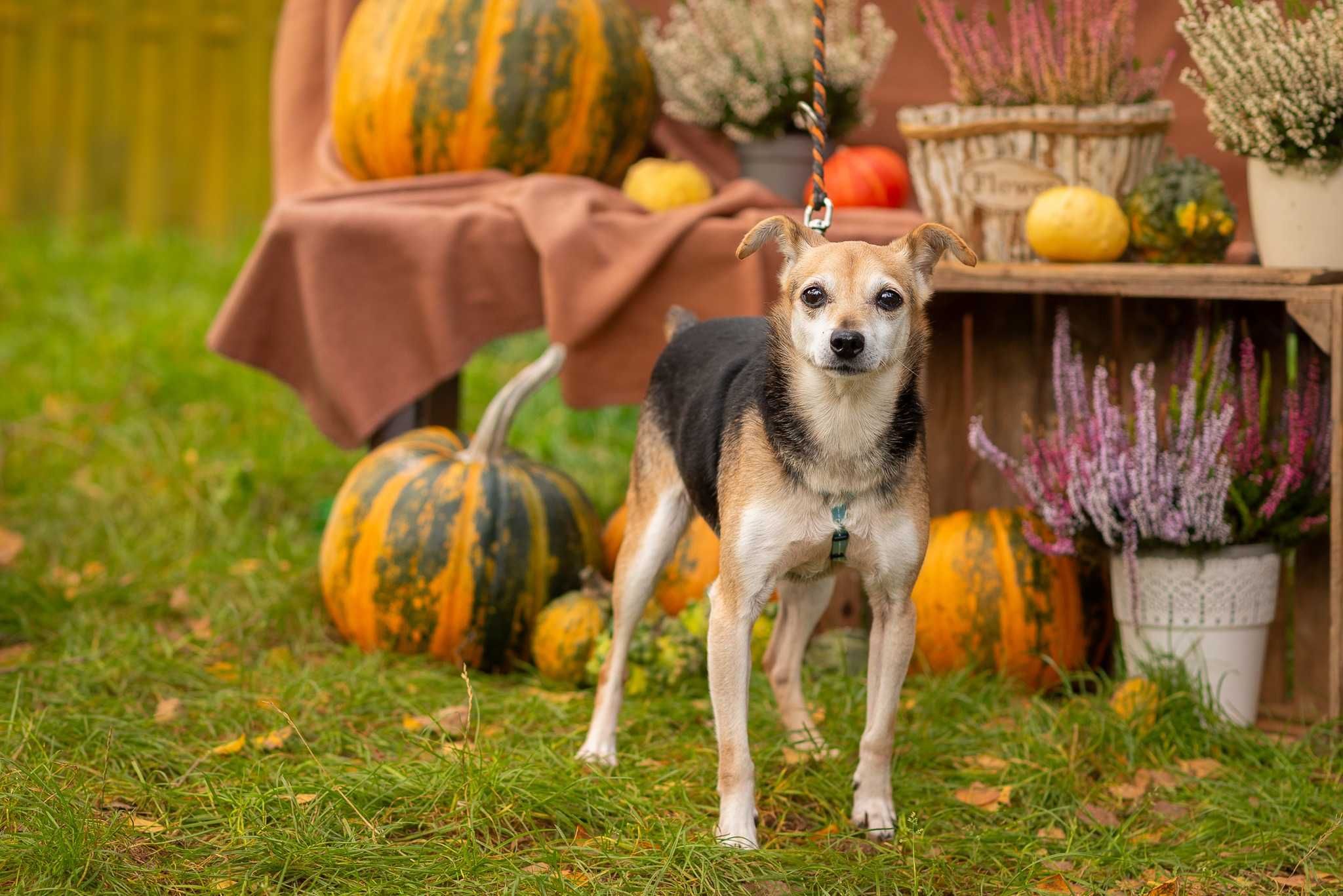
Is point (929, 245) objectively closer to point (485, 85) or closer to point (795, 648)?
point (795, 648)

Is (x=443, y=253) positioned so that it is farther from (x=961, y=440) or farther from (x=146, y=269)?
(x=146, y=269)

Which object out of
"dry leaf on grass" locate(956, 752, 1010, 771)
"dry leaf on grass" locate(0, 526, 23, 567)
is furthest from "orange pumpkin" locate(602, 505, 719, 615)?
"dry leaf on grass" locate(0, 526, 23, 567)

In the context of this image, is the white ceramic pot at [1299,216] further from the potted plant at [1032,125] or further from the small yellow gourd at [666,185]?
the small yellow gourd at [666,185]

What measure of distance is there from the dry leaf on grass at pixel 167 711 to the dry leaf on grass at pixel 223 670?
28 cm

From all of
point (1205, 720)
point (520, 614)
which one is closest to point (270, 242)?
point (520, 614)

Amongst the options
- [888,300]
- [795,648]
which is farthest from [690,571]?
[888,300]

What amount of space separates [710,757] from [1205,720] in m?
1.42

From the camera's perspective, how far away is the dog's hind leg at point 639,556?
12.0 feet

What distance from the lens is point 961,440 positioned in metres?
4.69

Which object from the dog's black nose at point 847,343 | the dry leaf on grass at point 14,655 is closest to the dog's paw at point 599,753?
the dog's black nose at point 847,343

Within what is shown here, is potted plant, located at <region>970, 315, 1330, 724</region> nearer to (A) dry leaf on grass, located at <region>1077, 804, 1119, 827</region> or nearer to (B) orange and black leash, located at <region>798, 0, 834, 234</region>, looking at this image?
(A) dry leaf on grass, located at <region>1077, 804, 1119, 827</region>

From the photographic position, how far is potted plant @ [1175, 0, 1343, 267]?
3570 millimetres

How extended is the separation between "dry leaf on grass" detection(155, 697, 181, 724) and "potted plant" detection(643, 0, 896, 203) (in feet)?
9.38

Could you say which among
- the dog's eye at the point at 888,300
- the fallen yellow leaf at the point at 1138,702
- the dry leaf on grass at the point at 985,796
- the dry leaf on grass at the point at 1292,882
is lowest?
the dry leaf on grass at the point at 985,796
